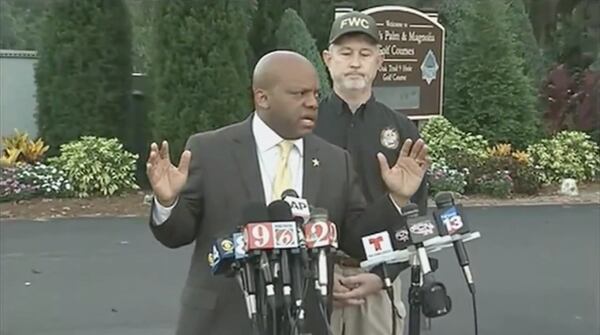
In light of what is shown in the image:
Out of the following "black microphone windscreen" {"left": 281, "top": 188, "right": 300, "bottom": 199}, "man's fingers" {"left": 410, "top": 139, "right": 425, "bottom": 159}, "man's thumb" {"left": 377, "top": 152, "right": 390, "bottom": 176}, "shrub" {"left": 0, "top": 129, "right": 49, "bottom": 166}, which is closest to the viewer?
"black microphone windscreen" {"left": 281, "top": 188, "right": 300, "bottom": 199}

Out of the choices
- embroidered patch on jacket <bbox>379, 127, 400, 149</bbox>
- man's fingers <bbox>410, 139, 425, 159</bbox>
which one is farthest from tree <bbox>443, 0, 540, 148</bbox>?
man's fingers <bbox>410, 139, 425, 159</bbox>

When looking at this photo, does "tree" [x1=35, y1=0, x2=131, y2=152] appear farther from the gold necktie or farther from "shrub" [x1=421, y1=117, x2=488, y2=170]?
the gold necktie

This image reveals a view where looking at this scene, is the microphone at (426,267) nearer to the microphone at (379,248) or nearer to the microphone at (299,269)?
the microphone at (379,248)

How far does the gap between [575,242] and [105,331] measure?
5788mm

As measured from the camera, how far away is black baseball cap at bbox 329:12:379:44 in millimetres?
3553

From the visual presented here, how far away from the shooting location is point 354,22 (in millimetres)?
3564

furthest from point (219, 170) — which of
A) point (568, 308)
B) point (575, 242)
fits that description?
point (575, 242)

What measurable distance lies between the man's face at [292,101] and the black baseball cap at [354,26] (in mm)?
754

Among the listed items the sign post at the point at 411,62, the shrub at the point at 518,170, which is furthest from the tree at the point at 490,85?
the sign post at the point at 411,62

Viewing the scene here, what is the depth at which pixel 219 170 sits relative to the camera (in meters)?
2.93

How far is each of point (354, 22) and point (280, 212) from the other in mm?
1286

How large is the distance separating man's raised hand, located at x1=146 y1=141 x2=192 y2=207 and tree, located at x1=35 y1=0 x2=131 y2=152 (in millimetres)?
12797

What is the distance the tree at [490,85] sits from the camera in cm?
1655

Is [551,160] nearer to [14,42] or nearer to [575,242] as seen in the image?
[575,242]
